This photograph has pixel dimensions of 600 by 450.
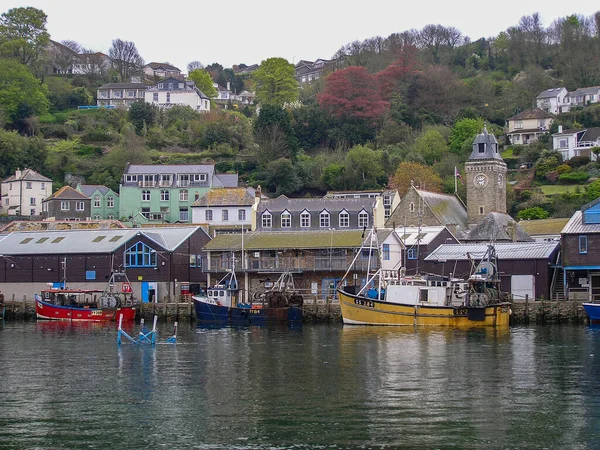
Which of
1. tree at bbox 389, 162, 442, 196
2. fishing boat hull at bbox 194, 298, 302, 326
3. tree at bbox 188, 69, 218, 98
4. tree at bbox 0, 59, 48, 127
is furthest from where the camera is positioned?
tree at bbox 188, 69, 218, 98

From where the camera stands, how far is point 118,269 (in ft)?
260

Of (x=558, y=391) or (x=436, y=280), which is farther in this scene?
(x=436, y=280)

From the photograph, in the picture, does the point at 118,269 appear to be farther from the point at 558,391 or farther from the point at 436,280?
the point at 558,391

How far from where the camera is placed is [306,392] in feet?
122

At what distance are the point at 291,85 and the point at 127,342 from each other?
9929 centimetres

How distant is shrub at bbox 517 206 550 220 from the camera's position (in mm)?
99312

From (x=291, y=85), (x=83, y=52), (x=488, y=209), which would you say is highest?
(x=83, y=52)

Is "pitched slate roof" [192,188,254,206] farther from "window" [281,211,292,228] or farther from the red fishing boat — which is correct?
the red fishing boat

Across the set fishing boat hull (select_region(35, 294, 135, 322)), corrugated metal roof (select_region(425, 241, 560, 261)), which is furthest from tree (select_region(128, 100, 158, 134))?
corrugated metal roof (select_region(425, 241, 560, 261))

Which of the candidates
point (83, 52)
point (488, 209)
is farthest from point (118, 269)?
point (83, 52)

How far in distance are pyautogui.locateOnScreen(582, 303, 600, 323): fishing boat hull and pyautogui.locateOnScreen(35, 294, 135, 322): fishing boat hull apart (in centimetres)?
3208

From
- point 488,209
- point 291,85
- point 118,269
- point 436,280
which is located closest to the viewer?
point 436,280

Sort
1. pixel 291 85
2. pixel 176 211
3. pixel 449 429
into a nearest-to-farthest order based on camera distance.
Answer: pixel 449 429 < pixel 176 211 < pixel 291 85

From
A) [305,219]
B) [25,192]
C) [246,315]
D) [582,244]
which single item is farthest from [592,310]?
[25,192]
